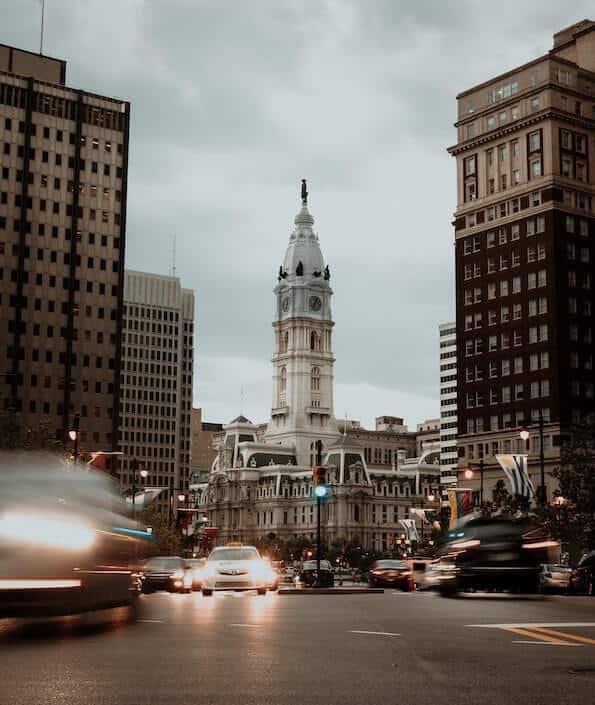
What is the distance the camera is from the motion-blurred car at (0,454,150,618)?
1356 cm

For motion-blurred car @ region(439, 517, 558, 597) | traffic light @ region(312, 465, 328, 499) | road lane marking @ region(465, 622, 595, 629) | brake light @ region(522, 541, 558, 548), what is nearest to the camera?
road lane marking @ region(465, 622, 595, 629)

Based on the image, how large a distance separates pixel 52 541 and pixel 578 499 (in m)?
48.0

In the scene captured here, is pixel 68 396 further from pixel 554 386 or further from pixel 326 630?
pixel 326 630

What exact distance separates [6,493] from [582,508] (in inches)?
1871

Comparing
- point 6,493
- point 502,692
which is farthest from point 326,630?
point 502,692

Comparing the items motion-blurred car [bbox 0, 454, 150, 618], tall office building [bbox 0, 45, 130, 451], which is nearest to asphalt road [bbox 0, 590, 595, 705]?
motion-blurred car [bbox 0, 454, 150, 618]

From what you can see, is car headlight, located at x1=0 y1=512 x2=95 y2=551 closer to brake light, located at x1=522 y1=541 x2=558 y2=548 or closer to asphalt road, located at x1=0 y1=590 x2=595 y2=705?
asphalt road, located at x1=0 y1=590 x2=595 y2=705

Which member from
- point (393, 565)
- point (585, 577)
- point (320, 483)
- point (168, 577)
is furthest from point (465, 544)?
point (393, 565)

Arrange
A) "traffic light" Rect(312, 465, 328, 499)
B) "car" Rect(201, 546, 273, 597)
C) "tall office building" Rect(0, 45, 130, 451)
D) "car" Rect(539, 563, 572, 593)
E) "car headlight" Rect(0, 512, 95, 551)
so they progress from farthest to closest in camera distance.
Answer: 1. "tall office building" Rect(0, 45, 130, 451)
2. "traffic light" Rect(312, 465, 328, 499)
3. "car" Rect(539, 563, 572, 593)
4. "car" Rect(201, 546, 273, 597)
5. "car headlight" Rect(0, 512, 95, 551)

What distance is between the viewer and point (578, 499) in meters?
58.6

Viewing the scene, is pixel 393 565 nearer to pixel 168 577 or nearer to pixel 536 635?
pixel 168 577

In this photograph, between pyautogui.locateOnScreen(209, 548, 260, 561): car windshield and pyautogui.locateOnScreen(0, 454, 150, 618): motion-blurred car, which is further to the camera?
pyautogui.locateOnScreen(209, 548, 260, 561): car windshield

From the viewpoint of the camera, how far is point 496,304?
4641 inches

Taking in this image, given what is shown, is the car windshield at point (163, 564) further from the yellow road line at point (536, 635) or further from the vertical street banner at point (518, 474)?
the yellow road line at point (536, 635)
